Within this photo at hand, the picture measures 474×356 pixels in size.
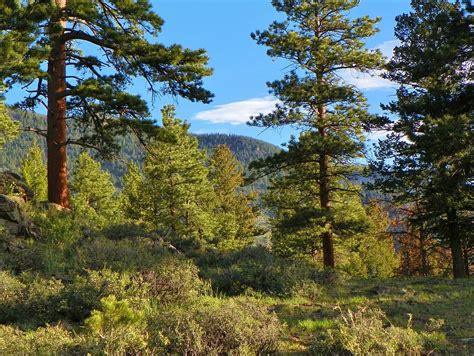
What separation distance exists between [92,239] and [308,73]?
1279 cm

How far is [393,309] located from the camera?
781 centimetres

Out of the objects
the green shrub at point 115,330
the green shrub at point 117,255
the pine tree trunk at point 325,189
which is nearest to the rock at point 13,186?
the green shrub at point 117,255

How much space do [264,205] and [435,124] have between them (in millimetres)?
11199

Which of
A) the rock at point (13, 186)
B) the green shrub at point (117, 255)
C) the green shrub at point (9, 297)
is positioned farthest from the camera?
the rock at point (13, 186)

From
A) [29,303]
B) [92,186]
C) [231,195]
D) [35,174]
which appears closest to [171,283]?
[29,303]

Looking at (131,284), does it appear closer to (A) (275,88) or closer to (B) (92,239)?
(B) (92,239)


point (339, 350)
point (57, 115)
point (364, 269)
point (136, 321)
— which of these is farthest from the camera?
point (364, 269)

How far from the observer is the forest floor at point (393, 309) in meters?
6.10

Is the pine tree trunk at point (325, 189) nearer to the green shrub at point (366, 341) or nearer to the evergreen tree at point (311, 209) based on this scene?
the evergreen tree at point (311, 209)

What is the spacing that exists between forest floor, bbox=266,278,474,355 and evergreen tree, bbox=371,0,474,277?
6.13 m

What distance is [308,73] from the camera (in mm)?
19688

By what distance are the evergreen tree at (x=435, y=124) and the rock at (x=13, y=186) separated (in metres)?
13.5

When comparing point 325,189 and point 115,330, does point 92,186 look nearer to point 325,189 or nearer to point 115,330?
point 325,189

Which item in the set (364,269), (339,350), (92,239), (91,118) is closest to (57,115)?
(91,118)
